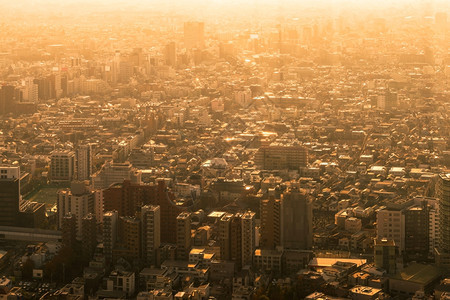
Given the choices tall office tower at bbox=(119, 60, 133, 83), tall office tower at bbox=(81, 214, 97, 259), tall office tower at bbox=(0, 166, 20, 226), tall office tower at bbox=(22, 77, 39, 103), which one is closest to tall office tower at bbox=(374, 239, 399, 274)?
tall office tower at bbox=(81, 214, 97, 259)

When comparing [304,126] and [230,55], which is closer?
[304,126]

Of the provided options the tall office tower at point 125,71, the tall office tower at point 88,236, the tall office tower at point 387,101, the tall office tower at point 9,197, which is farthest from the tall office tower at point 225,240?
the tall office tower at point 125,71

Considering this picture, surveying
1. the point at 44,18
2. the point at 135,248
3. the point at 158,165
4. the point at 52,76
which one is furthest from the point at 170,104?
the point at 44,18

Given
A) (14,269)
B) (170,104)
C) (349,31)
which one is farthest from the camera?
(349,31)

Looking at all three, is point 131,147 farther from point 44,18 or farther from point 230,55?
point 44,18

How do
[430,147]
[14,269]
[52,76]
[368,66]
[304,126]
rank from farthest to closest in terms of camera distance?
[368,66] → [52,76] → [304,126] → [430,147] → [14,269]

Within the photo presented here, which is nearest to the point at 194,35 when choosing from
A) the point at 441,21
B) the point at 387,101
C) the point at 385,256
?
the point at 441,21
